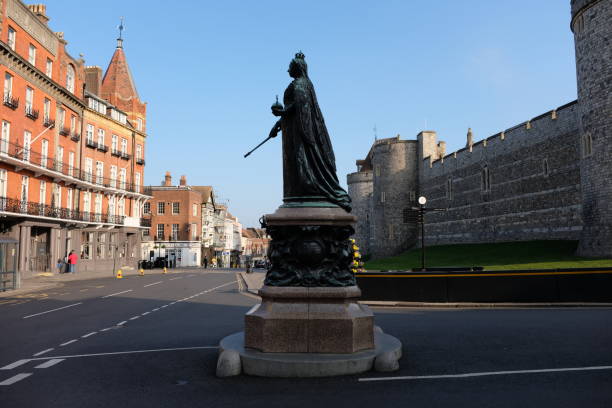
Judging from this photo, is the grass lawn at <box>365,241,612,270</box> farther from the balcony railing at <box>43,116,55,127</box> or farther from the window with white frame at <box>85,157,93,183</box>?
the balcony railing at <box>43,116,55,127</box>

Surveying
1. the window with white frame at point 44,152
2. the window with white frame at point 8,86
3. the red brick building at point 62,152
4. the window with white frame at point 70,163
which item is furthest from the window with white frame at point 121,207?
the window with white frame at point 8,86

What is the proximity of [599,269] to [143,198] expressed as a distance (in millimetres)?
45490

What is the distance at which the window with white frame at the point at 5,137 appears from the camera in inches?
1142

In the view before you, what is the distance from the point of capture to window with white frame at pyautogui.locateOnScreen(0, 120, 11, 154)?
95.2 feet

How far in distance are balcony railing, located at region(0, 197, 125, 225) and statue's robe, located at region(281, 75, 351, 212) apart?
27245 millimetres

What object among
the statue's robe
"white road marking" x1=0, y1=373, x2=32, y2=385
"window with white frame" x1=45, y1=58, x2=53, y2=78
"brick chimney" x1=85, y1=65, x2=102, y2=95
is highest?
"brick chimney" x1=85, y1=65, x2=102, y2=95

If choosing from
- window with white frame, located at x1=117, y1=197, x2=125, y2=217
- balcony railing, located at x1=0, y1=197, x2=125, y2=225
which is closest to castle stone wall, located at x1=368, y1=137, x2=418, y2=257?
Answer: window with white frame, located at x1=117, y1=197, x2=125, y2=217

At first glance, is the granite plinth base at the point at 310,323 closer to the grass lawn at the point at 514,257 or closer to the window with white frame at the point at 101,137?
the grass lawn at the point at 514,257

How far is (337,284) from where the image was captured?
704 centimetres

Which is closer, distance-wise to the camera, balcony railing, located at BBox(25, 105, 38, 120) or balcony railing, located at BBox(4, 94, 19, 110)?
balcony railing, located at BBox(4, 94, 19, 110)

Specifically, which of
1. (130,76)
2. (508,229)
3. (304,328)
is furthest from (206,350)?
(130,76)

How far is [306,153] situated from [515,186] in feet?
120

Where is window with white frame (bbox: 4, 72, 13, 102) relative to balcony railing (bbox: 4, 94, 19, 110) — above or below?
above

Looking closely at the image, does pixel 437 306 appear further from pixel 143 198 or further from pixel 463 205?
pixel 143 198
